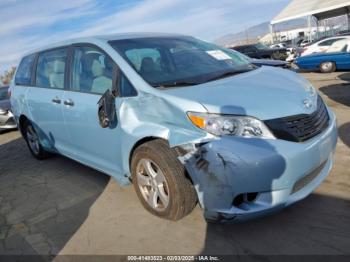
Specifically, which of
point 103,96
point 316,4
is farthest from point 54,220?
point 316,4

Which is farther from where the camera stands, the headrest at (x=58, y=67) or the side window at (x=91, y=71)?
the headrest at (x=58, y=67)

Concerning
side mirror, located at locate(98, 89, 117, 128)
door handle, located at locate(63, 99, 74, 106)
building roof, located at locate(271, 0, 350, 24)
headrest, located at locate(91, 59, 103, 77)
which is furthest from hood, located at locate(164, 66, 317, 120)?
building roof, located at locate(271, 0, 350, 24)

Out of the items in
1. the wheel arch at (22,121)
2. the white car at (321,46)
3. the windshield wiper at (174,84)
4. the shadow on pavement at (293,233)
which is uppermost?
the windshield wiper at (174,84)

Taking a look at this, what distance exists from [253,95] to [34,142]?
13.8ft

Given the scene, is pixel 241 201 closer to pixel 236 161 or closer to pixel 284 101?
pixel 236 161

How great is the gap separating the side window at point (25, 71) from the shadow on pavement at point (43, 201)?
1.32 m

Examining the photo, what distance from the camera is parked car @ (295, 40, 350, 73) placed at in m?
12.9

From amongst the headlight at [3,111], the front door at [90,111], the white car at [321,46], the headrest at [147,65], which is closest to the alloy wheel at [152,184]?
the front door at [90,111]

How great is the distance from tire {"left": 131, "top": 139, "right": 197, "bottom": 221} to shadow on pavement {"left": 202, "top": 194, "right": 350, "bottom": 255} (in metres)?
0.36

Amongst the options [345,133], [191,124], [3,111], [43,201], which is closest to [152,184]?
[191,124]

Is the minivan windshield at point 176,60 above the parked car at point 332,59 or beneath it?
above

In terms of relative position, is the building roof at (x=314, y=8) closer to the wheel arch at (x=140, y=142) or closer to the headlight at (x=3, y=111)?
the headlight at (x=3, y=111)

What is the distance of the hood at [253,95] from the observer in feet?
9.23

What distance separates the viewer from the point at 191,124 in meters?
2.86
